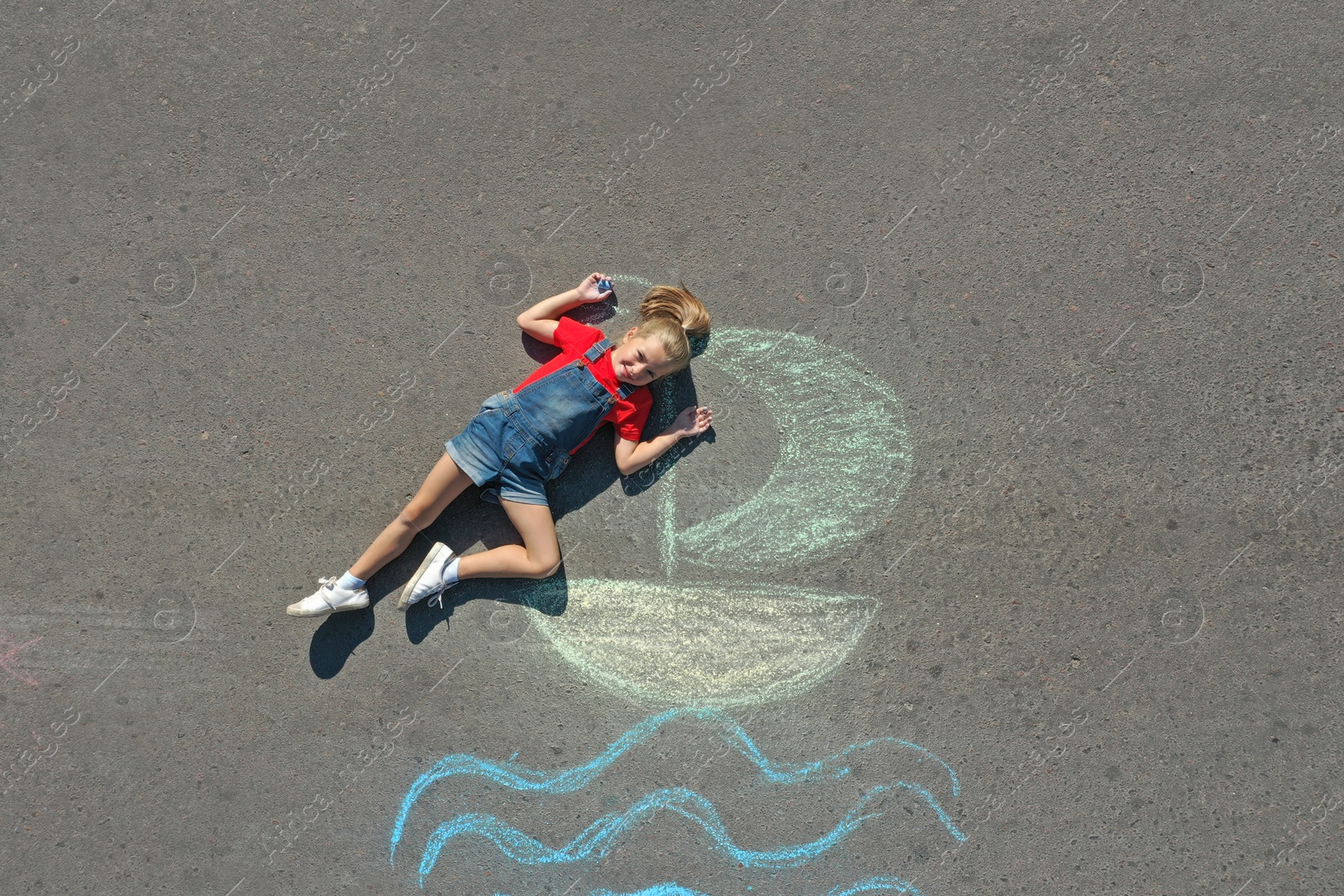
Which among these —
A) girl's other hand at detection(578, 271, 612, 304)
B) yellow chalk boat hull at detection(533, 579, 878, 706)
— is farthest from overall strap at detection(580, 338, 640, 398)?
yellow chalk boat hull at detection(533, 579, 878, 706)

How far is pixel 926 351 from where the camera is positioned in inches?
164

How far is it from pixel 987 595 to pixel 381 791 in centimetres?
339

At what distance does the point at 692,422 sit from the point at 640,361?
0.46 m

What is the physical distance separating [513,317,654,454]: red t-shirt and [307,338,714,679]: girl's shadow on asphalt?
0.14 metres

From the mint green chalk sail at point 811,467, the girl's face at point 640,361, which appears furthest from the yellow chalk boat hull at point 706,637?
the girl's face at point 640,361

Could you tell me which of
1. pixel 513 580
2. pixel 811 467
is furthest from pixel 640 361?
pixel 513 580

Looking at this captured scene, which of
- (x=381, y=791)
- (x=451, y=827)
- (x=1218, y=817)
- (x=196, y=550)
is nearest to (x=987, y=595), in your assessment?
(x=1218, y=817)

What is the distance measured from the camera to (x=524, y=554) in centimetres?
410

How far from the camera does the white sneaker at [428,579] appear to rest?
406cm

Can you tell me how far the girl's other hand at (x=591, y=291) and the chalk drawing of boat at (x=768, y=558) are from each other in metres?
0.64

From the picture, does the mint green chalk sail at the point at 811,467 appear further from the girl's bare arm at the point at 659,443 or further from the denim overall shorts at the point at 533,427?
the denim overall shorts at the point at 533,427

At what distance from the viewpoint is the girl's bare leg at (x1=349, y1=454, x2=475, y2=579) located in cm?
401

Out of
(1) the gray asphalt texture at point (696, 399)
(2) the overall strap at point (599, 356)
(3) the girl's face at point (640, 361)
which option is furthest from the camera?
(1) the gray asphalt texture at point (696, 399)

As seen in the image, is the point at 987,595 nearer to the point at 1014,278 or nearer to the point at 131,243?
the point at 1014,278
